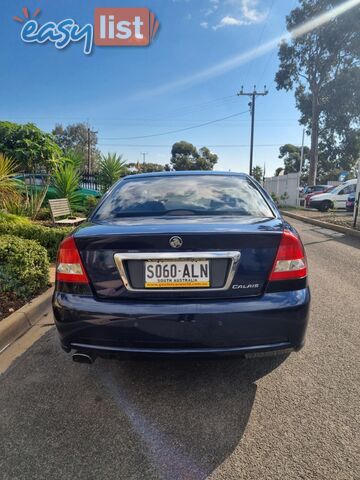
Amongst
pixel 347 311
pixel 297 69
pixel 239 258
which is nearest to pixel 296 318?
pixel 239 258

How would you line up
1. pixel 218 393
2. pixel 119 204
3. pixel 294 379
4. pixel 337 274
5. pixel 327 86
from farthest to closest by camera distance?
pixel 327 86
pixel 337 274
pixel 119 204
pixel 294 379
pixel 218 393

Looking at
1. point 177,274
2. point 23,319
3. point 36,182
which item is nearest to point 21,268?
point 23,319

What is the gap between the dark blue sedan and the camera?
2.07 m

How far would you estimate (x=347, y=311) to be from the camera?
4.02 meters

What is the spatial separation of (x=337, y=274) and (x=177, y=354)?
14.6ft

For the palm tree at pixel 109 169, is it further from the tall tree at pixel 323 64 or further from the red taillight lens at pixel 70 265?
the tall tree at pixel 323 64

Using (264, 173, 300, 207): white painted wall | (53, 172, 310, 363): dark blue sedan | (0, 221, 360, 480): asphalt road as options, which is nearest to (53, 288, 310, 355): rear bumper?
(53, 172, 310, 363): dark blue sedan

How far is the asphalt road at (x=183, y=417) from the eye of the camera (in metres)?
1.82

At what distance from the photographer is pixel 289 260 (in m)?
2.21

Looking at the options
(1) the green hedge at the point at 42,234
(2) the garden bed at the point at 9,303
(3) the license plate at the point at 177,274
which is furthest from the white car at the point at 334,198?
(3) the license plate at the point at 177,274

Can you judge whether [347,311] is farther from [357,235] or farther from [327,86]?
[327,86]

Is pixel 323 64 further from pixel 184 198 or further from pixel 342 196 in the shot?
pixel 184 198

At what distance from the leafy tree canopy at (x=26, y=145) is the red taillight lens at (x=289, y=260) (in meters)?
9.18

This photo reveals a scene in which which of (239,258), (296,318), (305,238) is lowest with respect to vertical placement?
(305,238)
